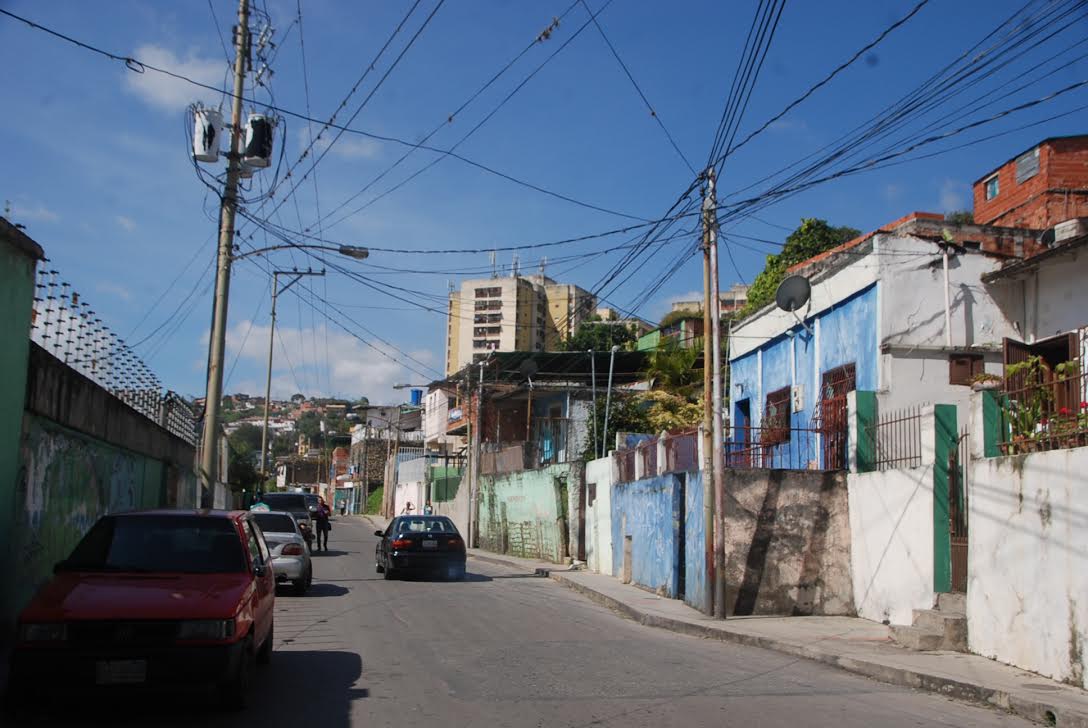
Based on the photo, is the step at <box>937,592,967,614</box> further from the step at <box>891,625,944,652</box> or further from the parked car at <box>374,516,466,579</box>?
the parked car at <box>374,516,466,579</box>

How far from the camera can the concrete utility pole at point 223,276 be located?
2009cm

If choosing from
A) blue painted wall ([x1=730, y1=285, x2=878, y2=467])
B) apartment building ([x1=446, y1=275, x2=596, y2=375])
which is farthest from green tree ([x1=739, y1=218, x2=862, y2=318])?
apartment building ([x1=446, y1=275, x2=596, y2=375])

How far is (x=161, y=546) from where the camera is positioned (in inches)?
337

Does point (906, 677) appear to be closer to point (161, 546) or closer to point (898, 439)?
point (898, 439)

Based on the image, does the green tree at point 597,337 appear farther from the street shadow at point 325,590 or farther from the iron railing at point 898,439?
the iron railing at point 898,439

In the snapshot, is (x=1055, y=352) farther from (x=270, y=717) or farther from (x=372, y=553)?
(x=372, y=553)

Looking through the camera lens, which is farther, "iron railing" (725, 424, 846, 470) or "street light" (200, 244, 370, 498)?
"street light" (200, 244, 370, 498)

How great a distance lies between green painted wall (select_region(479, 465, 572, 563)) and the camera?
3095 centimetres

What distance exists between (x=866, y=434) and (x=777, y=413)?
6.63m

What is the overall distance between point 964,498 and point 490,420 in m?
36.8

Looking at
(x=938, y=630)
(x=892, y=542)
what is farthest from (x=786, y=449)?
(x=938, y=630)

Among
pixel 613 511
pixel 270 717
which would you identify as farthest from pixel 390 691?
pixel 613 511

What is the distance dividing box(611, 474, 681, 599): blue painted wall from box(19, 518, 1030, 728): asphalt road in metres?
3.90

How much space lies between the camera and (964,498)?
1336 centimetres
